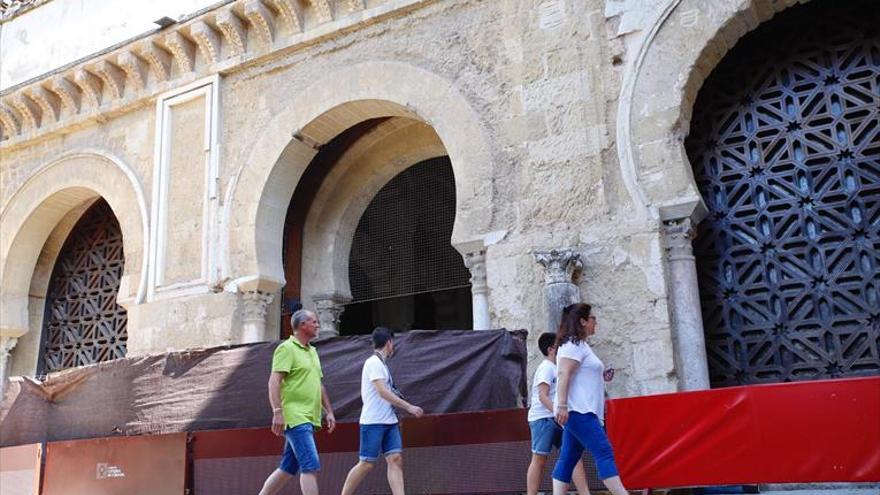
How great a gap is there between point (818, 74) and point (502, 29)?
119 inches

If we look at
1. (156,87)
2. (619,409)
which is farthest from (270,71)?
(619,409)

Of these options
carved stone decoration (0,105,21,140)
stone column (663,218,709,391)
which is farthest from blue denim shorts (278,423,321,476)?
carved stone decoration (0,105,21,140)

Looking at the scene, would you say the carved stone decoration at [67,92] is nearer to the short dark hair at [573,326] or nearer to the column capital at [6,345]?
the column capital at [6,345]

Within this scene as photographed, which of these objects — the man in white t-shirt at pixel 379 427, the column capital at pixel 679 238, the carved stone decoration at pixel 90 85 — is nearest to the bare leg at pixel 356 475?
the man in white t-shirt at pixel 379 427

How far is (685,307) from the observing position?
6.80m

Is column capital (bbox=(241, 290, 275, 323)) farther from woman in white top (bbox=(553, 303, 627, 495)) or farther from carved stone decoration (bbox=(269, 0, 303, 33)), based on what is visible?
woman in white top (bbox=(553, 303, 627, 495))

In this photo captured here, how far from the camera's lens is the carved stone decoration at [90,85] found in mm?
11000

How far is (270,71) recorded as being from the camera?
32.1 ft

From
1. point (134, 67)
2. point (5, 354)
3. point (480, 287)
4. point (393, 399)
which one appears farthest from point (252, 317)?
point (5, 354)

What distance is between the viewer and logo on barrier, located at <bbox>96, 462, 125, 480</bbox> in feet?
23.1

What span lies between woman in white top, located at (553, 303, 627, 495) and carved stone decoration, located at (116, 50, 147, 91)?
26.2 feet

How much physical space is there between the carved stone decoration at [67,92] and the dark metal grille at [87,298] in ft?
5.33

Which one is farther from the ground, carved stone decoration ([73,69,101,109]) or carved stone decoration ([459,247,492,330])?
carved stone decoration ([73,69,101,109])

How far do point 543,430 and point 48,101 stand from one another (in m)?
9.48
